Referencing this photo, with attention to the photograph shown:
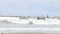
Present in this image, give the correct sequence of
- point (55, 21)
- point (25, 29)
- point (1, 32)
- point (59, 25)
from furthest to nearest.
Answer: point (55, 21) < point (59, 25) < point (25, 29) < point (1, 32)

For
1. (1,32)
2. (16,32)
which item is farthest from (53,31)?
(1,32)

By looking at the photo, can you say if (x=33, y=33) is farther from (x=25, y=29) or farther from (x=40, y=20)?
(x=40, y=20)

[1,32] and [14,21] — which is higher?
[14,21]

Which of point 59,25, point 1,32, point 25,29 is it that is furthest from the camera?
point 59,25

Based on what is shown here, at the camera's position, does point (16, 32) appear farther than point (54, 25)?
No

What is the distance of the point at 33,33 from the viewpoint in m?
4.26

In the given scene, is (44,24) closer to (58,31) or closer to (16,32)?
(58,31)

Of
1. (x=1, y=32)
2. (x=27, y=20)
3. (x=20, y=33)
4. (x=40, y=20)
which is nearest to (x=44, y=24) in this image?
(x=40, y=20)

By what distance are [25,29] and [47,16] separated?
4.87 feet

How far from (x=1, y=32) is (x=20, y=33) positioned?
2.20 feet

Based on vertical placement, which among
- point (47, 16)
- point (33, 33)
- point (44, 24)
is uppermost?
point (47, 16)

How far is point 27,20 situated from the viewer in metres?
5.51

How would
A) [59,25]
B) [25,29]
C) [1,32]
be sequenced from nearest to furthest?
[1,32], [25,29], [59,25]

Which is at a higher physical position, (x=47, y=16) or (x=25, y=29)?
(x=47, y=16)
